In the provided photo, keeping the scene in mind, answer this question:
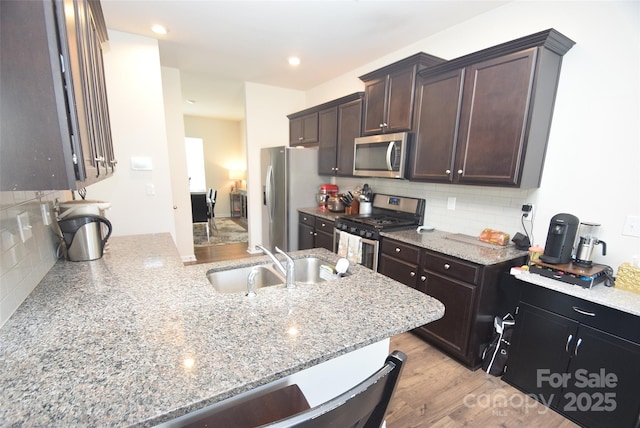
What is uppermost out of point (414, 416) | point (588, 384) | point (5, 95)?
point (5, 95)

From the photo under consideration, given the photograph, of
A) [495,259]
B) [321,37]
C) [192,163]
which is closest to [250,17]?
[321,37]

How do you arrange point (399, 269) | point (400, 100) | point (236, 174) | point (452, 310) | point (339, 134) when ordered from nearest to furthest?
point (452, 310) < point (399, 269) < point (400, 100) < point (339, 134) < point (236, 174)

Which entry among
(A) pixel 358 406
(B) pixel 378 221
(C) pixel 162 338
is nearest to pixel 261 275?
(C) pixel 162 338

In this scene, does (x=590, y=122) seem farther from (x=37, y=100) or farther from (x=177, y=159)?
(x=177, y=159)

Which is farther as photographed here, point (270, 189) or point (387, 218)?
point (270, 189)

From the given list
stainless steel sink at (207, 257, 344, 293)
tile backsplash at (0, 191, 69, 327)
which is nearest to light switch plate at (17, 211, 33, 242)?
tile backsplash at (0, 191, 69, 327)

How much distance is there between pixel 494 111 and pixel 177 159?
3.96 m

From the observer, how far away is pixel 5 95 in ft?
2.22

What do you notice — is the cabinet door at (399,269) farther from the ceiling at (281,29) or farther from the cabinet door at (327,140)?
the ceiling at (281,29)

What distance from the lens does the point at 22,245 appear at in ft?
3.78

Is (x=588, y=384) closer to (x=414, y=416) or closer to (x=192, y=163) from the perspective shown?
(x=414, y=416)

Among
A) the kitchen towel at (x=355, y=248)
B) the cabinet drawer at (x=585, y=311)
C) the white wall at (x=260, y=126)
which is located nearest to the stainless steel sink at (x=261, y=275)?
Answer: the kitchen towel at (x=355, y=248)

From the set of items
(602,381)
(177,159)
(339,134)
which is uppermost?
(339,134)

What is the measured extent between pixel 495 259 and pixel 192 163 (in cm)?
728
